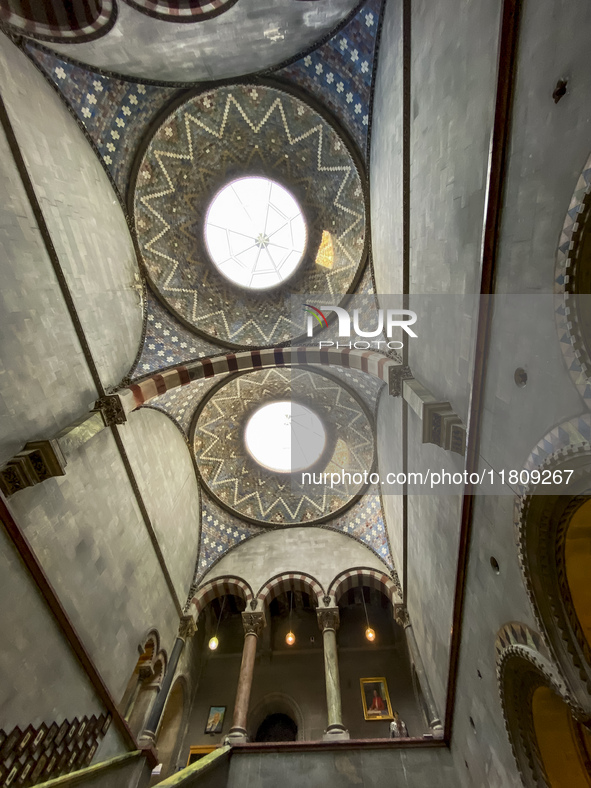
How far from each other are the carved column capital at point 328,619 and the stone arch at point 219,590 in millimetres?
1798

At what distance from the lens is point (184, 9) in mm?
5820

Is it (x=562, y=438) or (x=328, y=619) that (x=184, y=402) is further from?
(x=562, y=438)

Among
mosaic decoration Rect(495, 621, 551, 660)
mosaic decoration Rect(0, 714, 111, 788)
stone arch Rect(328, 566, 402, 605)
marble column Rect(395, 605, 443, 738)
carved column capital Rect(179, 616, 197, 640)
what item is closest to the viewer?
mosaic decoration Rect(495, 621, 551, 660)

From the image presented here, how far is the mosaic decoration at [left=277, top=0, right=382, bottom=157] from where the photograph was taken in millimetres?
5824

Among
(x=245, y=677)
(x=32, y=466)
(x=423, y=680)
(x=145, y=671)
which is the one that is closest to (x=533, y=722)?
(x=423, y=680)

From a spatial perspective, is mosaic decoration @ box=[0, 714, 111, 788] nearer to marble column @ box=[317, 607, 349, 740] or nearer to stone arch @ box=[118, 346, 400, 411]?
marble column @ box=[317, 607, 349, 740]

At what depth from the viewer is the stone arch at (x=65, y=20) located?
5340 millimetres

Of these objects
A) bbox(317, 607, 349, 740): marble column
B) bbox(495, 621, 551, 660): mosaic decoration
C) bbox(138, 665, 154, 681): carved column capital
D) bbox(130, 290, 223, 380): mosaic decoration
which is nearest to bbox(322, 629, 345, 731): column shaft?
bbox(317, 607, 349, 740): marble column

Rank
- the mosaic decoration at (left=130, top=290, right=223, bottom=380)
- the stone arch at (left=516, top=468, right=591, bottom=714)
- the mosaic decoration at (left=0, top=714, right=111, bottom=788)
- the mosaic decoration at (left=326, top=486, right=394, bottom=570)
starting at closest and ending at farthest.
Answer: the stone arch at (left=516, top=468, right=591, bottom=714) < the mosaic decoration at (left=0, top=714, right=111, bottom=788) < the mosaic decoration at (left=130, top=290, right=223, bottom=380) < the mosaic decoration at (left=326, top=486, right=394, bottom=570)

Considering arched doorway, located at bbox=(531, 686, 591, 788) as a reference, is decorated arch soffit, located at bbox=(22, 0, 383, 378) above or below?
above

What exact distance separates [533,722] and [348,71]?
9496 mm

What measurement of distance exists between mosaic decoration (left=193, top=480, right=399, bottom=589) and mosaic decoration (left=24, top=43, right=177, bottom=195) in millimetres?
8367

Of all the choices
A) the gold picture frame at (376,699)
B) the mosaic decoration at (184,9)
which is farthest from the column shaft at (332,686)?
the mosaic decoration at (184,9)

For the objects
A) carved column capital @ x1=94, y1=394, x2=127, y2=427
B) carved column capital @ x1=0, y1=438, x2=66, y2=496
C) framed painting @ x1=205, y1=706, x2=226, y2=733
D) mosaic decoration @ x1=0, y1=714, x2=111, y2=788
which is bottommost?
mosaic decoration @ x1=0, y1=714, x2=111, y2=788
